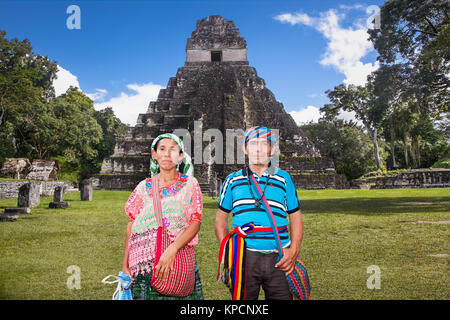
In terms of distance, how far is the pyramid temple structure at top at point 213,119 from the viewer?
2137 centimetres

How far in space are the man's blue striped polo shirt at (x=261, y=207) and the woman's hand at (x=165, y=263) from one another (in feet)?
1.58

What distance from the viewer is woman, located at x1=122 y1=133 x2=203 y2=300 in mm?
2449

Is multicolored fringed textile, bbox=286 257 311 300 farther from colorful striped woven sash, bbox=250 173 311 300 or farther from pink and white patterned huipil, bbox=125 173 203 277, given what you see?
pink and white patterned huipil, bbox=125 173 203 277

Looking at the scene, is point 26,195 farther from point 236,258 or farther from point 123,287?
point 236,258

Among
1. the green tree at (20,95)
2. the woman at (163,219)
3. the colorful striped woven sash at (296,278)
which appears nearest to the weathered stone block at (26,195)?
the green tree at (20,95)

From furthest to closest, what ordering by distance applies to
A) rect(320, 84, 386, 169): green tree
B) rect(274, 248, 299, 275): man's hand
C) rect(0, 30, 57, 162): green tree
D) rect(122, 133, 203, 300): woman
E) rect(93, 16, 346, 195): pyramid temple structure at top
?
rect(320, 84, 386, 169): green tree, rect(93, 16, 346, 195): pyramid temple structure at top, rect(0, 30, 57, 162): green tree, rect(122, 133, 203, 300): woman, rect(274, 248, 299, 275): man's hand

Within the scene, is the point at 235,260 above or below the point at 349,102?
below

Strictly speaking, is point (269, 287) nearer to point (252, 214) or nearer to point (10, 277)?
point (252, 214)

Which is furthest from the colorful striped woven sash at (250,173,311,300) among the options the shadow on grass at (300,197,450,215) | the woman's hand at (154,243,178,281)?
the shadow on grass at (300,197,450,215)

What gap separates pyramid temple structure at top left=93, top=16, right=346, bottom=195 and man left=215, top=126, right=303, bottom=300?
48.7ft

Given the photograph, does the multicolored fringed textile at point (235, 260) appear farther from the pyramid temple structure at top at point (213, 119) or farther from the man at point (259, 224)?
the pyramid temple structure at top at point (213, 119)

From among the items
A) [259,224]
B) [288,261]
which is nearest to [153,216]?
[259,224]

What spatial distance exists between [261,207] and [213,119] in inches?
804

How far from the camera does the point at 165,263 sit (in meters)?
2.37
